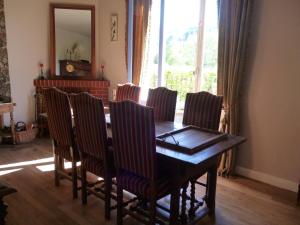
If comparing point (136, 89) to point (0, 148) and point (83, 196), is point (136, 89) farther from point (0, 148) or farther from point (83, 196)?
point (0, 148)

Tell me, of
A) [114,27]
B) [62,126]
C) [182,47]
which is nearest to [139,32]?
[114,27]

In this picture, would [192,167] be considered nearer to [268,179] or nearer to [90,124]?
[90,124]

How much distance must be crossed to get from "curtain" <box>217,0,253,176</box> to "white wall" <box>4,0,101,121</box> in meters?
2.51

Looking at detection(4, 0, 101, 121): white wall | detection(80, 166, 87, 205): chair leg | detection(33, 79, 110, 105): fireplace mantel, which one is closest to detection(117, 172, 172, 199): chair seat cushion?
detection(80, 166, 87, 205): chair leg

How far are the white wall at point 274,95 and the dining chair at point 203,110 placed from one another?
85 centimetres

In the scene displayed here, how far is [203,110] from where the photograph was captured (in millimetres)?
2744

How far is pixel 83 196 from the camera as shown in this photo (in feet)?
8.79

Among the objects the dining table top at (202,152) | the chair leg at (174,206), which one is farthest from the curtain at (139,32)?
the chair leg at (174,206)

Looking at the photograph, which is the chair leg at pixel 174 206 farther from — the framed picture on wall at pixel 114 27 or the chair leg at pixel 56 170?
the framed picture on wall at pixel 114 27

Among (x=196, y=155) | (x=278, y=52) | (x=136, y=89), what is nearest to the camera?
(x=196, y=155)

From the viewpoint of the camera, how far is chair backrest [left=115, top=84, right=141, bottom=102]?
3.60 m

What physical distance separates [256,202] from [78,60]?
3.61 metres

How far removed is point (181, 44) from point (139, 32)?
70cm

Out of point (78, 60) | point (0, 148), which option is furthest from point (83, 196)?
point (78, 60)
